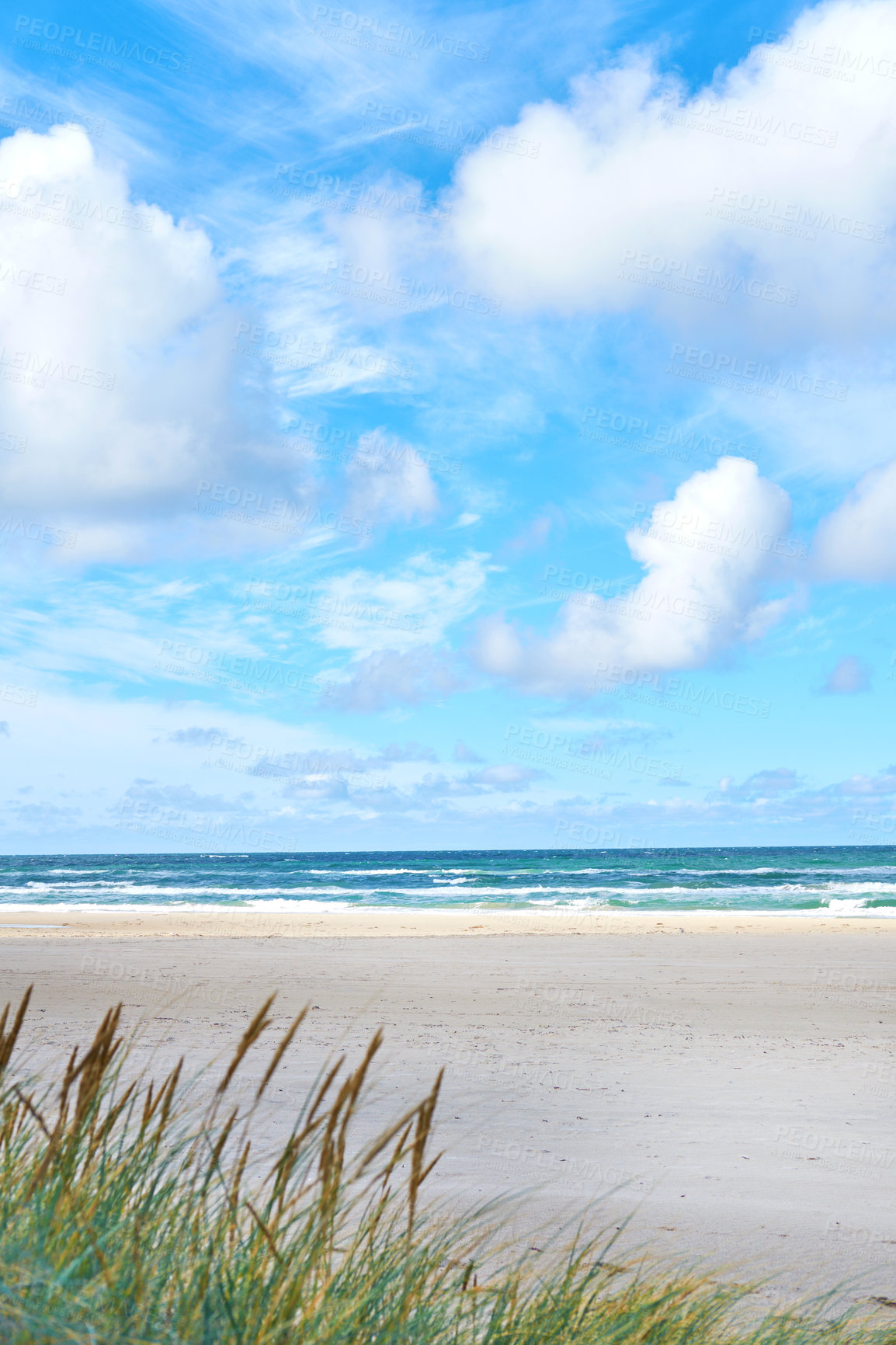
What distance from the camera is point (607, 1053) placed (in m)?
8.67

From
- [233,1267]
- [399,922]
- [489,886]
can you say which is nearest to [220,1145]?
[233,1267]

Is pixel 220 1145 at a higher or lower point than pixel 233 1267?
higher

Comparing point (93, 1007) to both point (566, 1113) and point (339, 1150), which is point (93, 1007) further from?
point (339, 1150)

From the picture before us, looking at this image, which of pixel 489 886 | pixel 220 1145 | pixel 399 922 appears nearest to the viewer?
pixel 220 1145

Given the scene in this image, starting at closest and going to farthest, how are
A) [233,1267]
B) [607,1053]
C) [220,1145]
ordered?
[220,1145], [233,1267], [607,1053]

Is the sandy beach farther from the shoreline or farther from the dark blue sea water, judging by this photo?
the dark blue sea water

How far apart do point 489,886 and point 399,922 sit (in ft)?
59.0

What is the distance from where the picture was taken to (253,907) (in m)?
31.7

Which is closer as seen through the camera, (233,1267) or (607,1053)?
(233,1267)

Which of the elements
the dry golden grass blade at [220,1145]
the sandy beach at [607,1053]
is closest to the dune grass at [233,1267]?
the dry golden grass blade at [220,1145]

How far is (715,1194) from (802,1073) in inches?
137

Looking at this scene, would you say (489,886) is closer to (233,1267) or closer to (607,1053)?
(607,1053)

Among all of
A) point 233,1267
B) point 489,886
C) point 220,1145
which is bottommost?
point 489,886

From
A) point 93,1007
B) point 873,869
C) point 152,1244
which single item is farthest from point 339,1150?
point 873,869
